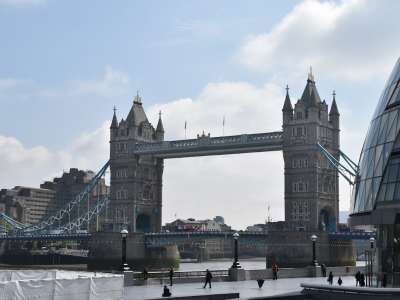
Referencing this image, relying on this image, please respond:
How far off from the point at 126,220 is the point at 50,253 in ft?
113

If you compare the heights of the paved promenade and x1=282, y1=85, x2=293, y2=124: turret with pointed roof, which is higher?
x1=282, y1=85, x2=293, y2=124: turret with pointed roof

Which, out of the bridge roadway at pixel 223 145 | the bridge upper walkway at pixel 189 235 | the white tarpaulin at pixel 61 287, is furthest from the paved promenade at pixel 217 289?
the bridge roadway at pixel 223 145

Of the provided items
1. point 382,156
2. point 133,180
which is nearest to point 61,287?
point 382,156

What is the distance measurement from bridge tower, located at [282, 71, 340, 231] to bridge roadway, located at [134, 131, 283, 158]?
293 centimetres

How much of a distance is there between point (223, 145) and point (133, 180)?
2489 centimetres

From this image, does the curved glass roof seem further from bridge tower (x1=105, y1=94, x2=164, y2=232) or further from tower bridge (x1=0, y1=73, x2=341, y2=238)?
bridge tower (x1=105, y1=94, x2=164, y2=232)

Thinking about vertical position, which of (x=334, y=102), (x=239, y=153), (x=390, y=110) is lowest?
(x=390, y=110)

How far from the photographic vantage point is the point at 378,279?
1558 inches

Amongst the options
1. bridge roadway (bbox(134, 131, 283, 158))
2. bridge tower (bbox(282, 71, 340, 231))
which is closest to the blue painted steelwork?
bridge roadway (bbox(134, 131, 283, 158))

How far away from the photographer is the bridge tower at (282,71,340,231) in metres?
128

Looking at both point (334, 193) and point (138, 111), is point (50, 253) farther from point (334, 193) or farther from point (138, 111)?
point (334, 193)

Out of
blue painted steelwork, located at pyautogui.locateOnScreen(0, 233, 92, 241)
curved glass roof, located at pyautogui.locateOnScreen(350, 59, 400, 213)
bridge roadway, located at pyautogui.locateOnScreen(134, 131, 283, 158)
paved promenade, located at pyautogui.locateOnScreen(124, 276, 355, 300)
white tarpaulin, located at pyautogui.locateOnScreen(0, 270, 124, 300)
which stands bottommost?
paved promenade, located at pyautogui.locateOnScreen(124, 276, 355, 300)

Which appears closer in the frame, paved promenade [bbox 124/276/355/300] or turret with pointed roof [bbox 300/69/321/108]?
paved promenade [bbox 124/276/355/300]

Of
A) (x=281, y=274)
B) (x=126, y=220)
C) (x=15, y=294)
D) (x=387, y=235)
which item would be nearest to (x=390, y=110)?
(x=387, y=235)
